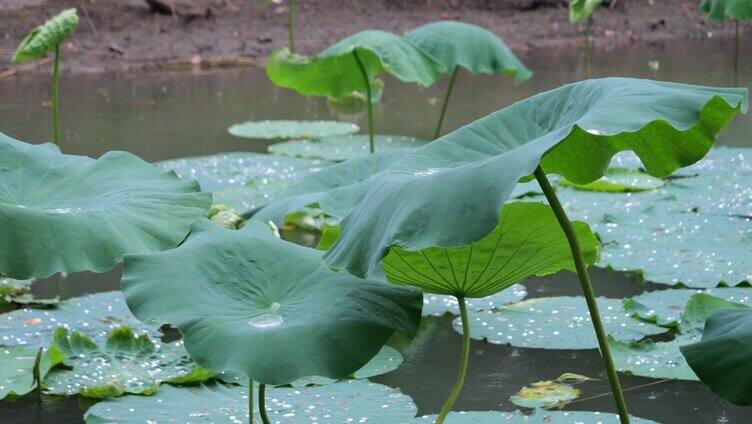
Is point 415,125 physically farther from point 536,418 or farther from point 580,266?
point 580,266

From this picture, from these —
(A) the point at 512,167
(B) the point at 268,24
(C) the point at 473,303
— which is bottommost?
(B) the point at 268,24

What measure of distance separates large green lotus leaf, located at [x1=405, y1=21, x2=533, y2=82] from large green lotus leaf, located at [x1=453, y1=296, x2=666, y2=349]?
1.46 metres

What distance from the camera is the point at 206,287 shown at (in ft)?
4.54

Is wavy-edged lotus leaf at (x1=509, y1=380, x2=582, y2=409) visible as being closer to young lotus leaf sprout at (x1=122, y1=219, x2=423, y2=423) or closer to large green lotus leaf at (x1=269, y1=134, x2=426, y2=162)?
young lotus leaf sprout at (x1=122, y1=219, x2=423, y2=423)

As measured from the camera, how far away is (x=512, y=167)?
1.11m

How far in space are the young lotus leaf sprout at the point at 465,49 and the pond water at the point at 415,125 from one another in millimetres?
625

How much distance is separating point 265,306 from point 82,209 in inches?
13.8

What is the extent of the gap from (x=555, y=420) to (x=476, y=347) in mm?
455

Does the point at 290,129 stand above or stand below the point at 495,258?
below

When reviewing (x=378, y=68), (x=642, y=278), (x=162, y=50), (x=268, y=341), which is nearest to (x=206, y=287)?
(x=268, y=341)

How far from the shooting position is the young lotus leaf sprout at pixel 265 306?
125cm

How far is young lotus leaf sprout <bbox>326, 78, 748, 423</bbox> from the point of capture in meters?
1.13

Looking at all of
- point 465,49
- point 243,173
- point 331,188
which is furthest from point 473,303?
point 465,49

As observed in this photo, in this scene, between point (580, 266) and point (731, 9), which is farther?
point (731, 9)
